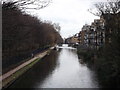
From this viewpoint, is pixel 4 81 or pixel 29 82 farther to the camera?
pixel 29 82

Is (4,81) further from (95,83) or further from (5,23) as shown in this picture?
(95,83)

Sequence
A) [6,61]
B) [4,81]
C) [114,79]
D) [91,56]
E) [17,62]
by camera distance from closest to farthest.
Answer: [4,81], [114,79], [6,61], [17,62], [91,56]

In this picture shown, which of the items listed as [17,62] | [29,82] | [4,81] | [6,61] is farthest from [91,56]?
[4,81]

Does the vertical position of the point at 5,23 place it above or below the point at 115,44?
above

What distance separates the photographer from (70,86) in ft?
58.7

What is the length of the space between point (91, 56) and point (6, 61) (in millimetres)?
19594

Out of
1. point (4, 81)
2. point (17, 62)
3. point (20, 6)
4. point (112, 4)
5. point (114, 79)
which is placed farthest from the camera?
point (112, 4)

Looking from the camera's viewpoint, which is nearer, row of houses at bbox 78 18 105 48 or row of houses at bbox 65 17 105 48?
row of houses at bbox 78 18 105 48

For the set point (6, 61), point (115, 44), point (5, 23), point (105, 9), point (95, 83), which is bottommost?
point (95, 83)

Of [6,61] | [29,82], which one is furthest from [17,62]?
[29,82]

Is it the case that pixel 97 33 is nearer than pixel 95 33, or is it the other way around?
pixel 97 33

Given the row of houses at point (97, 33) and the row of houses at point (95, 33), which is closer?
the row of houses at point (97, 33)

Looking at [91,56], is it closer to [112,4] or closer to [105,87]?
[112,4]

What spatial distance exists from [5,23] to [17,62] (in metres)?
11.9
